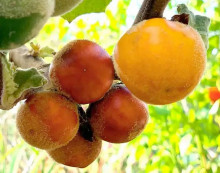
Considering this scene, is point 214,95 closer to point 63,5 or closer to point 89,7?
point 89,7

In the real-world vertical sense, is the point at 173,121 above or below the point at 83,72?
below

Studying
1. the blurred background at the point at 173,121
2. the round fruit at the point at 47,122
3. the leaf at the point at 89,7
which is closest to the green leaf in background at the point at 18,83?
the round fruit at the point at 47,122

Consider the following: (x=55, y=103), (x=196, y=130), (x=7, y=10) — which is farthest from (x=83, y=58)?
(x=196, y=130)

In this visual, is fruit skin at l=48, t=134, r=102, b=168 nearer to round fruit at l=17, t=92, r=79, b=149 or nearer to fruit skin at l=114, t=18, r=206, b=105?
round fruit at l=17, t=92, r=79, b=149

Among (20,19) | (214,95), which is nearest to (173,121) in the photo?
(214,95)

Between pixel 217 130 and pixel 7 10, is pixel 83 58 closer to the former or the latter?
pixel 7 10

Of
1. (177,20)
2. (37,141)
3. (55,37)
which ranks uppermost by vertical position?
(177,20)

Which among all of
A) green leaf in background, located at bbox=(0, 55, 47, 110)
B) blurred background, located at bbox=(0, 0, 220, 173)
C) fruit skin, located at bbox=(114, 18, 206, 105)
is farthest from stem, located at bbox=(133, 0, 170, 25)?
blurred background, located at bbox=(0, 0, 220, 173)

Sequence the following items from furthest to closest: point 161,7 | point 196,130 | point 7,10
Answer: point 196,130
point 161,7
point 7,10
